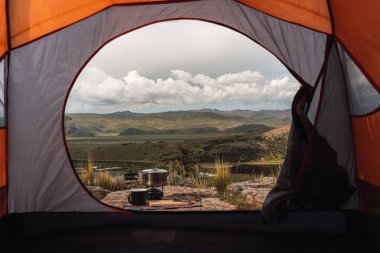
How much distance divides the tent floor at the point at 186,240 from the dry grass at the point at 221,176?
3783mm

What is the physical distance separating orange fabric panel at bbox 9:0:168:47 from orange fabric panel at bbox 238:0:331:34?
1194mm

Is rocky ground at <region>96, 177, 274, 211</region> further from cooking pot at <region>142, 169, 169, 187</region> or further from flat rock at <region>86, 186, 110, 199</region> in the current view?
cooking pot at <region>142, 169, 169, 187</region>

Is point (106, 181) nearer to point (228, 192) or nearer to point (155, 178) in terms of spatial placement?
point (228, 192)

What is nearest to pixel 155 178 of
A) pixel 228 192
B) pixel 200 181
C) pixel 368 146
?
pixel 228 192

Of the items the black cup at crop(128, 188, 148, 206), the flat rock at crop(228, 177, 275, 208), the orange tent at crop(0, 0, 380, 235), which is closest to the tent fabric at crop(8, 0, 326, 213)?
the orange tent at crop(0, 0, 380, 235)

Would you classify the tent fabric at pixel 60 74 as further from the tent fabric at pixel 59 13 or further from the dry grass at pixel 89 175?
the dry grass at pixel 89 175

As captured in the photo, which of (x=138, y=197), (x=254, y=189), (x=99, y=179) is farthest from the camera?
(x=99, y=179)

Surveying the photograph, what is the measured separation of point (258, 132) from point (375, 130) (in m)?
16.0

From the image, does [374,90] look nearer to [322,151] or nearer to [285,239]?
[322,151]

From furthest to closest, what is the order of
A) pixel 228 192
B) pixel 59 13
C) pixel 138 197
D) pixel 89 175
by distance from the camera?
pixel 89 175 < pixel 228 192 < pixel 138 197 < pixel 59 13

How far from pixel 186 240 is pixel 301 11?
5.44 feet

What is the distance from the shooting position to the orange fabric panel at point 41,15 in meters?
2.70

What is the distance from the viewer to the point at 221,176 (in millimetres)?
6746

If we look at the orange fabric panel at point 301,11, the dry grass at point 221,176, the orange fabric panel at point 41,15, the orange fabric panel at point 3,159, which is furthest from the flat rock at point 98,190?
the orange fabric panel at point 301,11
